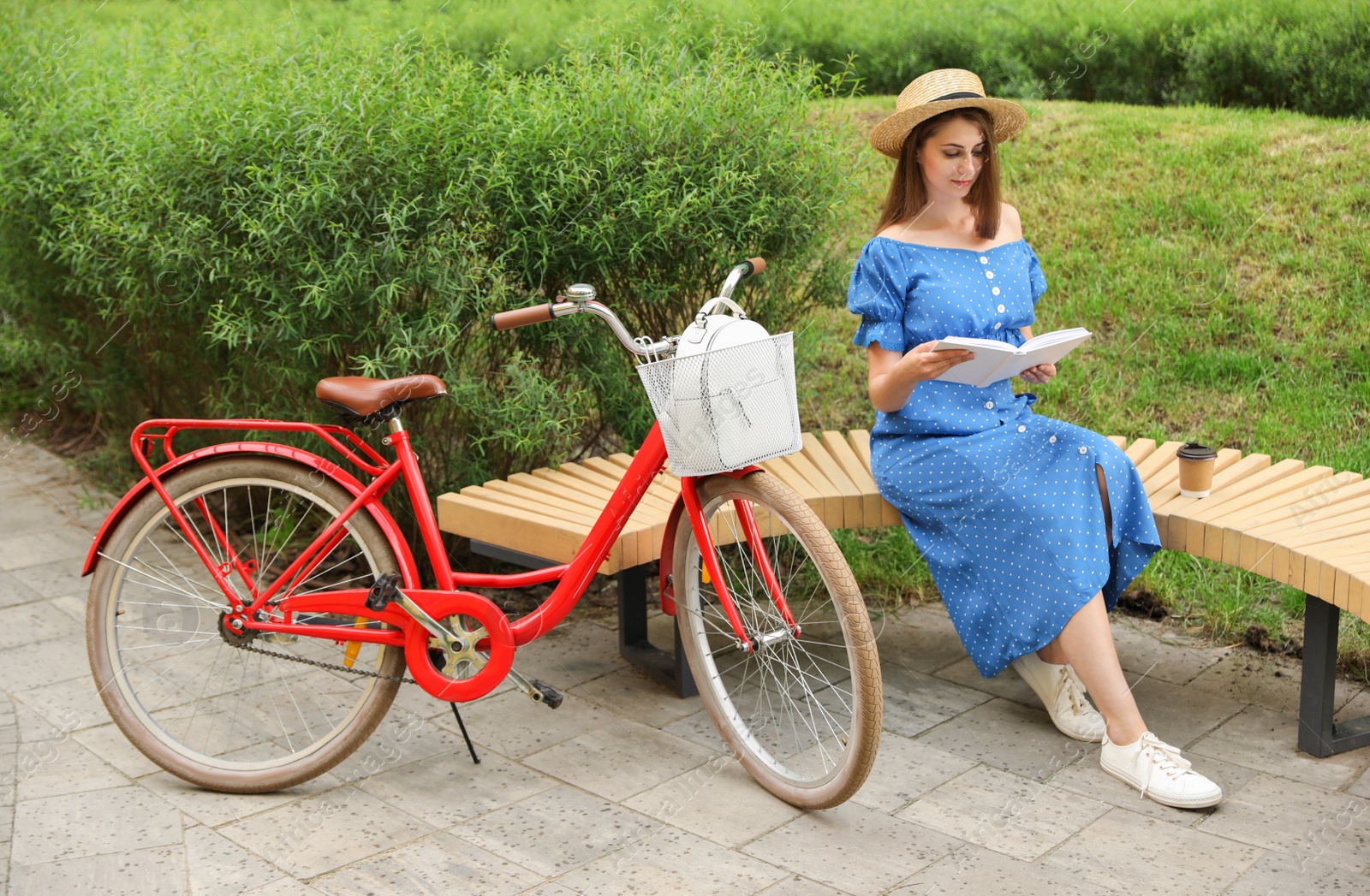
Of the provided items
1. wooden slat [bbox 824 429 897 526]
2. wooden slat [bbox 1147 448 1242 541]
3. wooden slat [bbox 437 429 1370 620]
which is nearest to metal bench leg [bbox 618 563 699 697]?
wooden slat [bbox 437 429 1370 620]

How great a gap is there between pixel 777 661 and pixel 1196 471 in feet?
4.08

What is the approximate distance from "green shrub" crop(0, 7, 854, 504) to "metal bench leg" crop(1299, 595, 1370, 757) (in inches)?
77.5

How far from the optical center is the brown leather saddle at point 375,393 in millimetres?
3094

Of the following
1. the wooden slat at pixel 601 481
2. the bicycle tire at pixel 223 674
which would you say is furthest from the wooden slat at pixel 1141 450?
the bicycle tire at pixel 223 674

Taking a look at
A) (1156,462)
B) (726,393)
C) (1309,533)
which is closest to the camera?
(726,393)

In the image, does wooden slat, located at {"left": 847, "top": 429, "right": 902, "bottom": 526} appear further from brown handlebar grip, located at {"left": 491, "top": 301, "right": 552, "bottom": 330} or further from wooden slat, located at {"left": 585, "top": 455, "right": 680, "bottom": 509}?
brown handlebar grip, located at {"left": 491, "top": 301, "right": 552, "bottom": 330}

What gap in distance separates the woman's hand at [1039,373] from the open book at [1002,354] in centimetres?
9

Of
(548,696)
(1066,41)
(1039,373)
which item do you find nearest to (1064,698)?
(1039,373)

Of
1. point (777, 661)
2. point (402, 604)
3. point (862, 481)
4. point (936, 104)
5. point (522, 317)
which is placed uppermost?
point (936, 104)

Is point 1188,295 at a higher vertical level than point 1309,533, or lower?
higher

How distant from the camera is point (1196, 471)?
3.52m

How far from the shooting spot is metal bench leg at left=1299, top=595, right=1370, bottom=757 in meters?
3.27

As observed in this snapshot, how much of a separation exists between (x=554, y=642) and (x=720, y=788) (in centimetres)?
116

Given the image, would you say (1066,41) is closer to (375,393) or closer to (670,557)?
(670,557)
